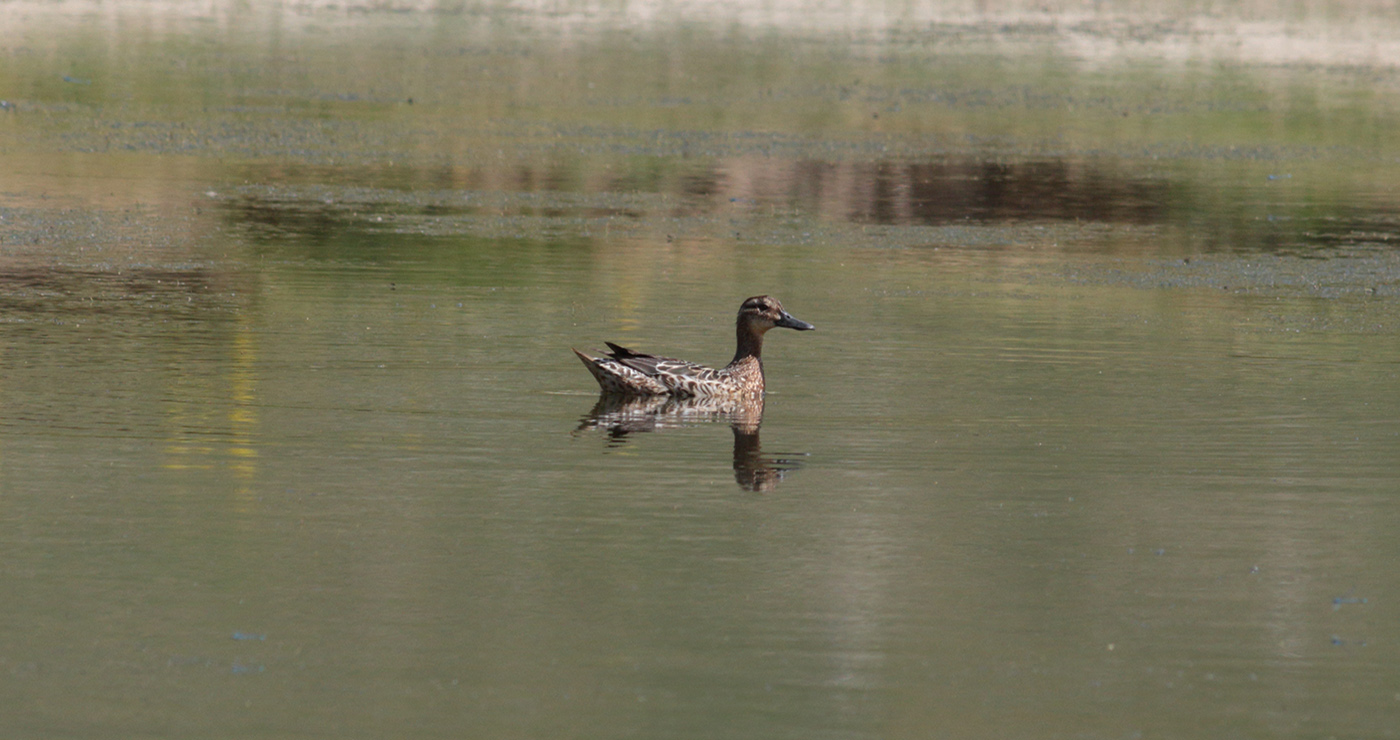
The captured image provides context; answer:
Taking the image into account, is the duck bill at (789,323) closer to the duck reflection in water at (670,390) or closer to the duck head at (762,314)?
the duck head at (762,314)

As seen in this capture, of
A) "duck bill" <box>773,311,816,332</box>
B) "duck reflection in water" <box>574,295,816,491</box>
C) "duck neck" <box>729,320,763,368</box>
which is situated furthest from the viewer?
"duck bill" <box>773,311,816,332</box>

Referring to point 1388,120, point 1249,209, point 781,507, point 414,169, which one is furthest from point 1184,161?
point 781,507

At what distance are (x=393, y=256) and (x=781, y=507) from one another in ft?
32.5

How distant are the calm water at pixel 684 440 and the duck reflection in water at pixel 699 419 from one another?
0.06 meters

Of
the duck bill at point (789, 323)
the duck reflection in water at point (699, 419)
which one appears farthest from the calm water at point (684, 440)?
the duck bill at point (789, 323)

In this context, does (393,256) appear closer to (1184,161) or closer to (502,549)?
(502,549)

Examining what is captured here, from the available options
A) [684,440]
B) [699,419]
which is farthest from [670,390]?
[684,440]

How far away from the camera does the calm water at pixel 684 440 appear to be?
7395 mm

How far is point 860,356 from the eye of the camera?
47.6 ft

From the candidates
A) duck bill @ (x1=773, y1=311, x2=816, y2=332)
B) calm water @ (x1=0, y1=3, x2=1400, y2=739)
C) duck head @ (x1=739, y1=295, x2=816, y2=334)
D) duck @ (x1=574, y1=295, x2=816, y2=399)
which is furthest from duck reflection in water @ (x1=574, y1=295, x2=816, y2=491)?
duck bill @ (x1=773, y1=311, x2=816, y2=332)

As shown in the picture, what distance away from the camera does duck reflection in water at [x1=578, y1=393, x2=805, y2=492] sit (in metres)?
11.1

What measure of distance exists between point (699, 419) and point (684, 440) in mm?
829

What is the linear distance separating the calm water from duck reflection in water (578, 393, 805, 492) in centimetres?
6

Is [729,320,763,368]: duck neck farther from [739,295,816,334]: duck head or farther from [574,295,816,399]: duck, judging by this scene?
[574,295,816,399]: duck
